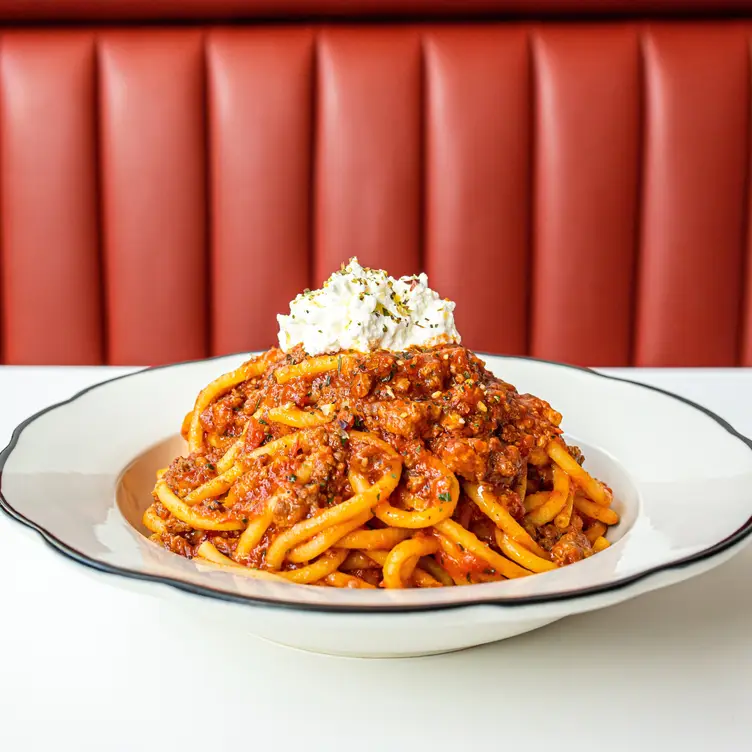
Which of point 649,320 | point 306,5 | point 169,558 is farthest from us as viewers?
point 649,320

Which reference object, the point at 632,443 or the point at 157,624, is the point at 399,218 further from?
the point at 157,624

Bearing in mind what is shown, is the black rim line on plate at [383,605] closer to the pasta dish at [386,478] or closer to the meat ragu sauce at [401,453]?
the pasta dish at [386,478]

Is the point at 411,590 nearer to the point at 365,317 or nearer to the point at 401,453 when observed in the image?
the point at 401,453

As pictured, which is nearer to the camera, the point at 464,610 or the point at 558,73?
the point at 464,610

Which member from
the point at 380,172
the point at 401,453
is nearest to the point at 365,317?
the point at 401,453

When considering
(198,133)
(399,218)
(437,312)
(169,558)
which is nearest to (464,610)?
(169,558)
